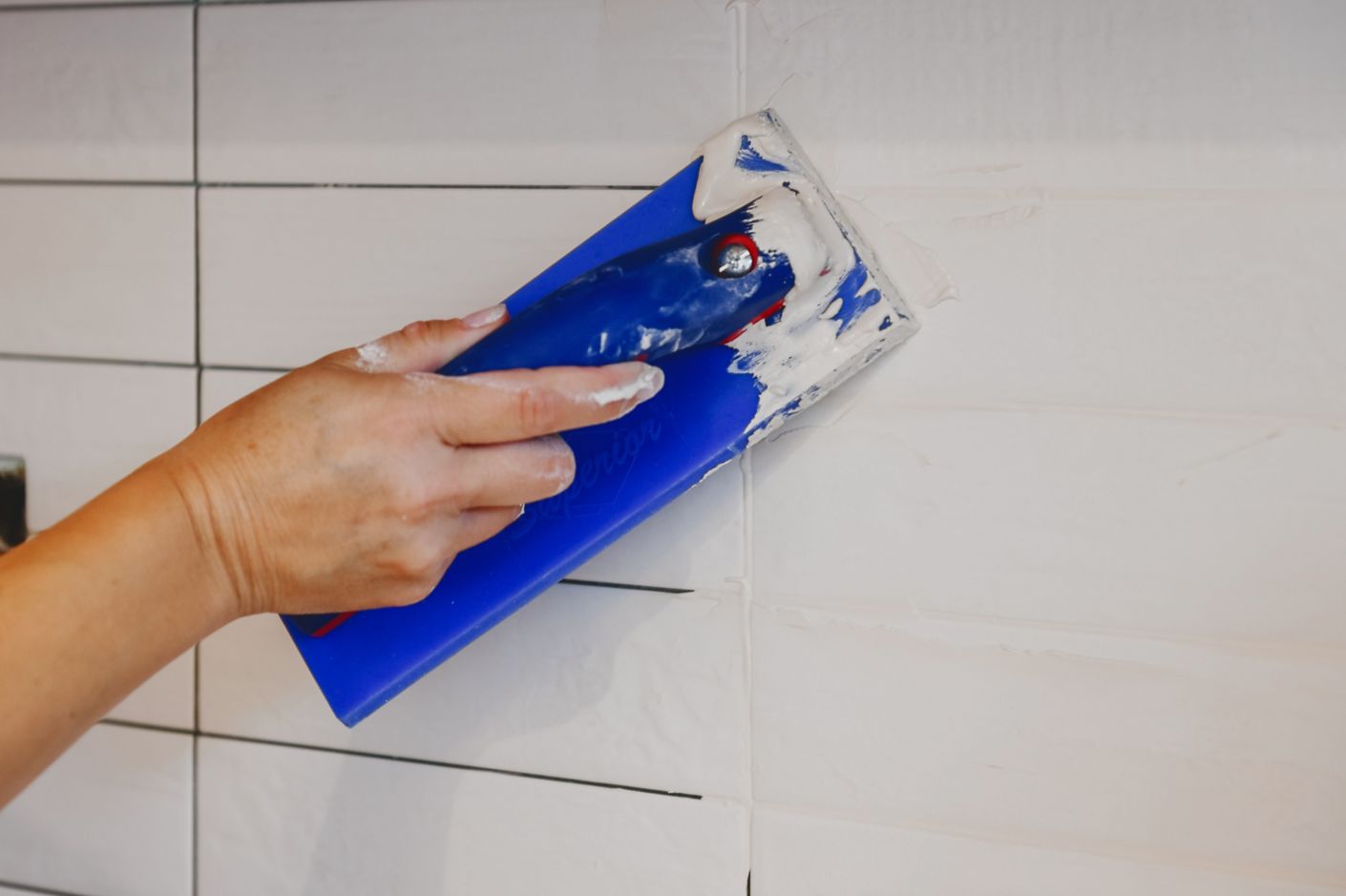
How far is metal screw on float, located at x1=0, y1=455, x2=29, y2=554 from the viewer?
792mm

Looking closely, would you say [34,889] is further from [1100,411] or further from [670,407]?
[1100,411]

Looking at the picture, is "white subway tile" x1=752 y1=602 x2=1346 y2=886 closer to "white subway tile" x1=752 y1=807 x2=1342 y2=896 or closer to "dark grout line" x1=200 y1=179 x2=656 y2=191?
"white subway tile" x1=752 y1=807 x2=1342 y2=896

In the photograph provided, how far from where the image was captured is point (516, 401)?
1.61 feet

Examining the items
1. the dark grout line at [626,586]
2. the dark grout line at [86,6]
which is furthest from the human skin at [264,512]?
the dark grout line at [86,6]

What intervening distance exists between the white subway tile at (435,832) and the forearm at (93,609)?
11.4 inches

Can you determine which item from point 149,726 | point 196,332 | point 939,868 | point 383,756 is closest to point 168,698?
point 149,726

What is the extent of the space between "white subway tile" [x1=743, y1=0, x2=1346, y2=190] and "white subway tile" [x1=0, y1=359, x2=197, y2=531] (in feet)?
1.66

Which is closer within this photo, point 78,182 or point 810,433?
point 810,433

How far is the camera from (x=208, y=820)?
0.79 metres

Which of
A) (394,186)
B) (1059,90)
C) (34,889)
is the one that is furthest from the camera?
(34,889)

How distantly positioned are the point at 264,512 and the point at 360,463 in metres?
0.06

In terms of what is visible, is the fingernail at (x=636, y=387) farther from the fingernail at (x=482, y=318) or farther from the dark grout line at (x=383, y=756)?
the dark grout line at (x=383, y=756)

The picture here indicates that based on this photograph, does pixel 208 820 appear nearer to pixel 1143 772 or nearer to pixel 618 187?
pixel 618 187

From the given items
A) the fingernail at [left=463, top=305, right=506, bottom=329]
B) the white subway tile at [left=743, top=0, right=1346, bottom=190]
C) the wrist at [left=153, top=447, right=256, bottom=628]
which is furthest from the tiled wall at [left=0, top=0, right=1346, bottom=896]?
the wrist at [left=153, top=447, right=256, bottom=628]
